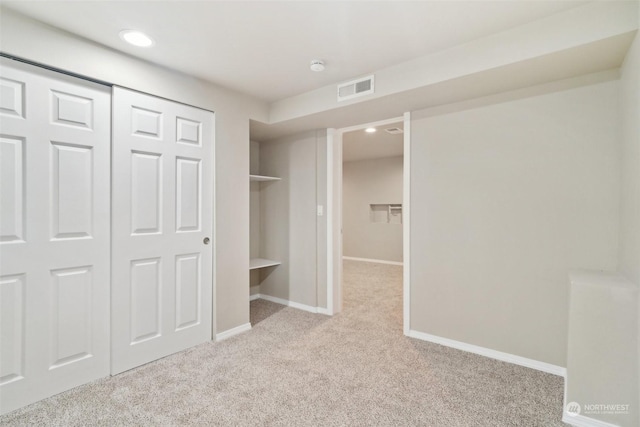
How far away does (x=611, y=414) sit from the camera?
5.48 feet

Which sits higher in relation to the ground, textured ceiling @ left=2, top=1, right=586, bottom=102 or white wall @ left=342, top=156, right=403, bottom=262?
textured ceiling @ left=2, top=1, right=586, bottom=102

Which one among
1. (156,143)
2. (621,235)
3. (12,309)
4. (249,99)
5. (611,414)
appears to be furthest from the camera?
(249,99)

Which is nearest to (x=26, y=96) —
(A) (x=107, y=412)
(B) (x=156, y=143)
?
(B) (x=156, y=143)

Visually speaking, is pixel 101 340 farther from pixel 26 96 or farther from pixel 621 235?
pixel 621 235

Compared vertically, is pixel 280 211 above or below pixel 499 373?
above

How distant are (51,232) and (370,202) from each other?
237 inches

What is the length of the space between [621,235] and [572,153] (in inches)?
24.4

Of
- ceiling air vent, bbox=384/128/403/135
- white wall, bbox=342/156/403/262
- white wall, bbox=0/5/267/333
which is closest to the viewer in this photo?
white wall, bbox=0/5/267/333

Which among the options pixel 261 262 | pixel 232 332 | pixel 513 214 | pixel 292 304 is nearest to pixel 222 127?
pixel 261 262

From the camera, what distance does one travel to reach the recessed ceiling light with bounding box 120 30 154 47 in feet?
6.42

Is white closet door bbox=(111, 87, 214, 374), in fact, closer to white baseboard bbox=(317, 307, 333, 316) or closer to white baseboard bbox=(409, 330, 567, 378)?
white baseboard bbox=(317, 307, 333, 316)

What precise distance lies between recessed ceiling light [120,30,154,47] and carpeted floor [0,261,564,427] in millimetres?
2316

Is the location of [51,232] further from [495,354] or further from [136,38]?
[495,354]

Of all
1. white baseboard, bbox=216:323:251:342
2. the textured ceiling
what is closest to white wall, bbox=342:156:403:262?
white baseboard, bbox=216:323:251:342
